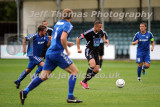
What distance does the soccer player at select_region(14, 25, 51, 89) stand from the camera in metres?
11.6

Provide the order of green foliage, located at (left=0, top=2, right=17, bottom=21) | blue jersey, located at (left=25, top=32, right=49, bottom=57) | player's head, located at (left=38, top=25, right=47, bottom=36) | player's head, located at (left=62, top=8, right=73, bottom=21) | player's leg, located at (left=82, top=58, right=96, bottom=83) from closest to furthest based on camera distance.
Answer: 1. player's head, located at (left=62, top=8, right=73, bottom=21)
2. player's leg, located at (left=82, top=58, right=96, bottom=83)
3. player's head, located at (left=38, top=25, right=47, bottom=36)
4. blue jersey, located at (left=25, top=32, right=49, bottom=57)
5. green foliage, located at (left=0, top=2, right=17, bottom=21)

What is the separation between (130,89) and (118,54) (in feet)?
61.1

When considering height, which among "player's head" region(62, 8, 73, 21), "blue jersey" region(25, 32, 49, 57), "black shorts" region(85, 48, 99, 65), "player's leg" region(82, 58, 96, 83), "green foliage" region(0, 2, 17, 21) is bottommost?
"player's leg" region(82, 58, 96, 83)

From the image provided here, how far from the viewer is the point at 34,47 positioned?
480 inches

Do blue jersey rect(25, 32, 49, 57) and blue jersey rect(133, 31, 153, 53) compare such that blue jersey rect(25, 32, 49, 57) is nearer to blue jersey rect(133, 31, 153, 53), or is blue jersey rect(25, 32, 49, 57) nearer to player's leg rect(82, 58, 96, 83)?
player's leg rect(82, 58, 96, 83)

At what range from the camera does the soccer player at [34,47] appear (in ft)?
38.0

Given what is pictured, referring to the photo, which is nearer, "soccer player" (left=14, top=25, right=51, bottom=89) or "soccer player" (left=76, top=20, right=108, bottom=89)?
"soccer player" (left=76, top=20, right=108, bottom=89)

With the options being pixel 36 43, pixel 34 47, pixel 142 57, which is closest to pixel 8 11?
pixel 142 57

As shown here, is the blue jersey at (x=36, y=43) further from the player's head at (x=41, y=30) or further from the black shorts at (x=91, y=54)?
the black shorts at (x=91, y=54)

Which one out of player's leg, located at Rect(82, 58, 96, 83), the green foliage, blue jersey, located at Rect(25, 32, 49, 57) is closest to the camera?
player's leg, located at Rect(82, 58, 96, 83)

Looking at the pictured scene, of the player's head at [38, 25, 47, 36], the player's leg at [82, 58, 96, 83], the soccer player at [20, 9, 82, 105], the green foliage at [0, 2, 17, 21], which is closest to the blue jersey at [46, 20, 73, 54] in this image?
the soccer player at [20, 9, 82, 105]

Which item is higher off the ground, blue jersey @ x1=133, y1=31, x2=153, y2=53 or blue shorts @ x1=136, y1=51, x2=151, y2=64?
blue jersey @ x1=133, y1=31, x2=153, y2=53

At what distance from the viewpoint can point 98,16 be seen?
33.4 meters

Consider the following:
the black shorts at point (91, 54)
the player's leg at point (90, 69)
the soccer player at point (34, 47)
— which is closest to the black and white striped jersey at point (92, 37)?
the black shorts at point (91, 54)
